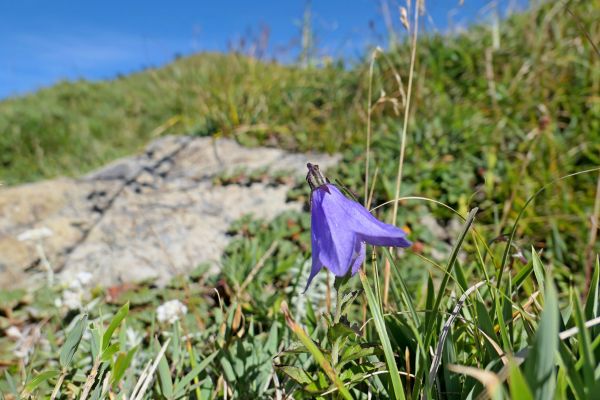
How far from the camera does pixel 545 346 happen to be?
0.61 meters

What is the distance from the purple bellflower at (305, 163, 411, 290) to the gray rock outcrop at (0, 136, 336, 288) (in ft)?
5.57

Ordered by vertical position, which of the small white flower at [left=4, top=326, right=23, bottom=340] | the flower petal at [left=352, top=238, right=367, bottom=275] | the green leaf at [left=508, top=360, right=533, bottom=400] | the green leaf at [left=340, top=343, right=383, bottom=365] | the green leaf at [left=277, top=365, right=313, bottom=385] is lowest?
the small white flower at [left=4, top=326, right=23, bottom=340]

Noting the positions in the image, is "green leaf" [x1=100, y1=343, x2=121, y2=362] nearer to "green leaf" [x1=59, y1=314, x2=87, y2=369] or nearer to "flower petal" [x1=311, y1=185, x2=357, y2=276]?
"green leaf" [x1=59, y1=314, x2=87, y2=369]

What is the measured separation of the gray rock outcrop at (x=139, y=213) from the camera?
2.98 metres

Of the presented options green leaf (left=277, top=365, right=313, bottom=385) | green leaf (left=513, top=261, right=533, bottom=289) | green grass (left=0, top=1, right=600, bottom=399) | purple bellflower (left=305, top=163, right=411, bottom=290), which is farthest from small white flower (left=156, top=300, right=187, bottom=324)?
green leaf (left=513, top=261, right=533, bottom=289)

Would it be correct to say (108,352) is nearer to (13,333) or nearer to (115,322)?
(115,322)

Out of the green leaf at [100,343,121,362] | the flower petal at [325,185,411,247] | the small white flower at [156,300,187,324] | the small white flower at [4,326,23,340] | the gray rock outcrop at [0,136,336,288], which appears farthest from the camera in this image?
the gray rock outcrop at [0,136,336,288]

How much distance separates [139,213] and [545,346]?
328 cm

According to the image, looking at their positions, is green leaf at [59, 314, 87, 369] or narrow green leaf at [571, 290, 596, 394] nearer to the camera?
narrow green leaf at [571, 290, 596, 394]

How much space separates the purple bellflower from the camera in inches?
33.2

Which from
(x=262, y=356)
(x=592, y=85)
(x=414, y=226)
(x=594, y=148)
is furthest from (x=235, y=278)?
(x=592, y=85)

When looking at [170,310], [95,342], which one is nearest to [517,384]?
[95,342]

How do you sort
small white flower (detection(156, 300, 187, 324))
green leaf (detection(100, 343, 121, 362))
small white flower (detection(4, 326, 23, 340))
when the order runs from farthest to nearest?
small white flower (detection(4, 326, 23, 340)), small white flower (detection(156, 300, 187, 324)), green leaf (detection(100, 343, 121, 362))

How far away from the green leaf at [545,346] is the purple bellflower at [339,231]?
0.88 feet
